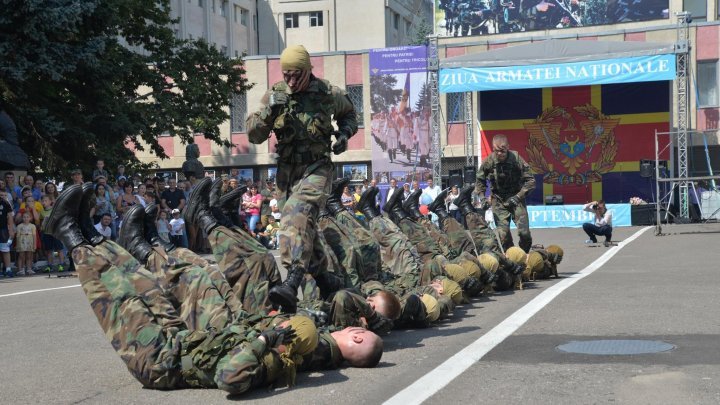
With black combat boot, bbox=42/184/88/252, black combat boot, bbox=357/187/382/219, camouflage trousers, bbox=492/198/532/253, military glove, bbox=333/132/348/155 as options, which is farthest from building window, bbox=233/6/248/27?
black combat boot, bbox=42/184/88/252

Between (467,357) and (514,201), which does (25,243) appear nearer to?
(514,201)

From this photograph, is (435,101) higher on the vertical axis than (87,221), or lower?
higher

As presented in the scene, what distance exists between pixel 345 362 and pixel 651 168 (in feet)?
84.6

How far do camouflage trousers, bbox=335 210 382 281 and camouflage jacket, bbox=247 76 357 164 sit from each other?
1187mm

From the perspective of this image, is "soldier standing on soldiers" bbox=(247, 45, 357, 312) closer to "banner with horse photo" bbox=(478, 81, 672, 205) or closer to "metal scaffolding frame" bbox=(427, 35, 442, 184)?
"metal scaffolding frame" bbox=(427, 35, 442, 184)

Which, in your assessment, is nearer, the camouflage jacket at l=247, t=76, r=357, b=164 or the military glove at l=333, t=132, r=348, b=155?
the camouflage jacket at l=247, t=76, r=357, b=164

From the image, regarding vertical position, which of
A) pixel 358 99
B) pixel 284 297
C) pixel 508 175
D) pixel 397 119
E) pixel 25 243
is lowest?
pixel 25 243

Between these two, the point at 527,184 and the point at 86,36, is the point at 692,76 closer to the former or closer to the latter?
the point at 86,36

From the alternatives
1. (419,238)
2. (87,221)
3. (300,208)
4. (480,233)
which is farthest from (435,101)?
(87,221)

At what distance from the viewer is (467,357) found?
730 cm

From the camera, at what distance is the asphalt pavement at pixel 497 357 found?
6074mm

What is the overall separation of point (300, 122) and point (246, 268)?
1520 millimetres

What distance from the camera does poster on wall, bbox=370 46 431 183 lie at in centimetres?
3881

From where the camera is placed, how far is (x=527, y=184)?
15.1 metres
